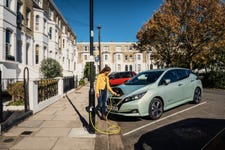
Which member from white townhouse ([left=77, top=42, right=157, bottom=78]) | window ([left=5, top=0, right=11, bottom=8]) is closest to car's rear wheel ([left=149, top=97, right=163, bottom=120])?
window ([left=5, top=0, right=11, bottom=8])

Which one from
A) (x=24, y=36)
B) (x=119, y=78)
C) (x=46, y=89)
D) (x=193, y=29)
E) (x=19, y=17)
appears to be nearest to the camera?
(x=46, y=89)

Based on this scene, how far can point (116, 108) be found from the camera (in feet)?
20.6

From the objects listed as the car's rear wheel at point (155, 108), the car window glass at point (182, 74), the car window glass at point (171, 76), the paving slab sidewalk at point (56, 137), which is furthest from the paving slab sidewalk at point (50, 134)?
the car window glass at point (182, 74)

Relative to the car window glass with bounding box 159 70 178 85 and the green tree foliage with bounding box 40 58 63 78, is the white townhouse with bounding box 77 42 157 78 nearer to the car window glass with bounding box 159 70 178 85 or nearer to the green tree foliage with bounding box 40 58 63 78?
the green tree foliage with bounding box 40 58 63 78

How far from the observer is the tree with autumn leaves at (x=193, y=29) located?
63.0 ft

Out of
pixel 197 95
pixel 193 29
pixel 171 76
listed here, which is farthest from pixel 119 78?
pixel 171 76

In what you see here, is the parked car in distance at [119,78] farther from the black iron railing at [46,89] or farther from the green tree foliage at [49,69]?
the black iron railing at [46,89]

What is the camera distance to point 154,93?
6.25 m

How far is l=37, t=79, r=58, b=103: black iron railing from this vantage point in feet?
28.2

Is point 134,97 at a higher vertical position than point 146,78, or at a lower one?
lower

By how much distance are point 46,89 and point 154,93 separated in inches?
226

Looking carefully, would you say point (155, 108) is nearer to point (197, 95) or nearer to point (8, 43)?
point (197, 95)

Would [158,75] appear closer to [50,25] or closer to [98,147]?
[98,147]

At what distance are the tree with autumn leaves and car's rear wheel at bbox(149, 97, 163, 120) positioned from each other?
14875 millimetres
